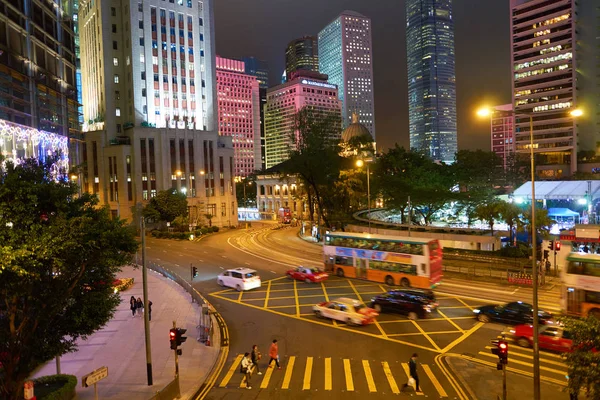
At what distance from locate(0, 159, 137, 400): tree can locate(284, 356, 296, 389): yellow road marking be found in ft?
23.7

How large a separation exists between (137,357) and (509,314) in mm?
18822

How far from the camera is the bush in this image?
14444 mm

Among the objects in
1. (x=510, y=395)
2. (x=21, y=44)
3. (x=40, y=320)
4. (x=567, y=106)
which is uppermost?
(x=567, y=106)

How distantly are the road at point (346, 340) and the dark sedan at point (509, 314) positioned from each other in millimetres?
476

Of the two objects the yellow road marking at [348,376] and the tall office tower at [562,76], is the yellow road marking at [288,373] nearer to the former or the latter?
the yellow road marking at [348,376]

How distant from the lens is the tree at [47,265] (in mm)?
11969

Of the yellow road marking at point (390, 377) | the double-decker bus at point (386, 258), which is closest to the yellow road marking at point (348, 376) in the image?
the yellow road marking at point (390, 377)

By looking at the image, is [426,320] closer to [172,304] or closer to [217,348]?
[217,348]

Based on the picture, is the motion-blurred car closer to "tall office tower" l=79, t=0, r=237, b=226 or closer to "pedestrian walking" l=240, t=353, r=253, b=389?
"pedestrian walking" l=240, t=353, r=253, b=389

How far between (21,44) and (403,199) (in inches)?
1669

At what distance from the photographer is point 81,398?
15.9 m

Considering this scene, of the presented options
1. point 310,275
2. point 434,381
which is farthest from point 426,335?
point 310,275

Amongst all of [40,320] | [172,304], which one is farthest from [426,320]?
[40,320]

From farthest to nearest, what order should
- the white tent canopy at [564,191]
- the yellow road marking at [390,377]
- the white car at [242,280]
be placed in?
1. the white tent canopy at [564,191]
2. the white car at [242,280]
3. the yellow road marking at [390,377]
